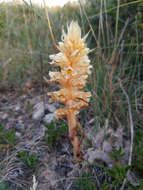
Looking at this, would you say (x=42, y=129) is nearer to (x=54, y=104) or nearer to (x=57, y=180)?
(x=54, y=104)

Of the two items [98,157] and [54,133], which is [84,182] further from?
[54,133]

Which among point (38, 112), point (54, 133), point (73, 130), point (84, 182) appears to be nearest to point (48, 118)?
point (38, 112)

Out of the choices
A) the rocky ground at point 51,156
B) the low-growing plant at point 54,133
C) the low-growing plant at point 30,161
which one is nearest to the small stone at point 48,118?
the rocky ground at point 51,156

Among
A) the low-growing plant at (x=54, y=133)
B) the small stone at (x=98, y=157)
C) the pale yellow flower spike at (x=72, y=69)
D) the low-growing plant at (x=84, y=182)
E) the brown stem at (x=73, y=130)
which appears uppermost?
the pale yellow flower spike at (x=72, y=69)

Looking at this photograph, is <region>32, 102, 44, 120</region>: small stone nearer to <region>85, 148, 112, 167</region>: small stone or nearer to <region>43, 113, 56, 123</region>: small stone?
<region>43, 113, 56, 123</region>: small stone

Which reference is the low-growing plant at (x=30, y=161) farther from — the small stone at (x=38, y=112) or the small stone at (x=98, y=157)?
the small stone at (x=38, y=112)
